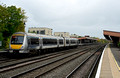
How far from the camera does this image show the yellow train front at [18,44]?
14922 mm

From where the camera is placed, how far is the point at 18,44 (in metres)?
15.2

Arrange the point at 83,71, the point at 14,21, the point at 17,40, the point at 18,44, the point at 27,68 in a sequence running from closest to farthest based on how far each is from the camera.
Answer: the point at 83,71 < the point at 27,68 < the point at 18,44 < the point at 17,40 < the point at 14,21

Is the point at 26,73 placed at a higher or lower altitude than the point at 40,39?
lower

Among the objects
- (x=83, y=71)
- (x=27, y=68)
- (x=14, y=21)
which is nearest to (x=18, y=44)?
(x=27, y=68)

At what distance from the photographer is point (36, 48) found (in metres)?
17.5

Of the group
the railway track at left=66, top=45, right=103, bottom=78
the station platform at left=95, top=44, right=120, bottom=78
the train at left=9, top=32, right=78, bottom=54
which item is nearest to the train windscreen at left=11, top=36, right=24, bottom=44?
the train at left=9, top=32, right=78, bottom=54

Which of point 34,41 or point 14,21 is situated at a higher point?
point 14,21

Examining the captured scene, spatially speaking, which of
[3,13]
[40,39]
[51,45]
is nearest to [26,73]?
[40,39]

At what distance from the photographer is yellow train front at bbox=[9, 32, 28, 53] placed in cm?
1492

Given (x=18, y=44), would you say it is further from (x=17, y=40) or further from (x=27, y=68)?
(x=27, y=68)

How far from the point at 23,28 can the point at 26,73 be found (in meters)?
35.6

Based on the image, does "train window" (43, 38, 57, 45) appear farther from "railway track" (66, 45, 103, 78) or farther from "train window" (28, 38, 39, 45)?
"railway track" (66, 45, 103, 78)

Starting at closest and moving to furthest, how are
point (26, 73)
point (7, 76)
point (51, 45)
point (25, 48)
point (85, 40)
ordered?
point (7, 76) → point (26, 73) → point (25, 48) → point (51, 45) → point (85, 40)

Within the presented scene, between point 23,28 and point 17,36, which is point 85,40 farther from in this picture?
point 17,36
